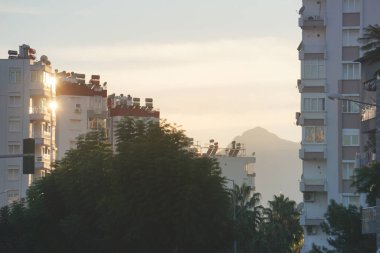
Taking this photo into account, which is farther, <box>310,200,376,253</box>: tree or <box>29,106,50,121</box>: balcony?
<box>29,106,50,121</box>: balcony

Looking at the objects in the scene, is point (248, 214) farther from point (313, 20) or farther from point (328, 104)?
point (313, 20)

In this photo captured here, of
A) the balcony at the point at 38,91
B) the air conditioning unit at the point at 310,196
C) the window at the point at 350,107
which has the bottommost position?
the air conditioning unit at the point at 310,196

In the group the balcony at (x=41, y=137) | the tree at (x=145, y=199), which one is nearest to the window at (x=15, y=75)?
the balcony at (x=41, y=137)

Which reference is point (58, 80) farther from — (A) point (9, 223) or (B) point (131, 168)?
(B) point (131, 168)

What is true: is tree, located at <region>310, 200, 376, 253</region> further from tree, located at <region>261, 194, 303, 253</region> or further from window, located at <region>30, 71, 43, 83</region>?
window, located at <region>30, 71, 43, 83</region>

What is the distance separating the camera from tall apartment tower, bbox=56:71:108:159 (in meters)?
187

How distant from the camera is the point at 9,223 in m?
128

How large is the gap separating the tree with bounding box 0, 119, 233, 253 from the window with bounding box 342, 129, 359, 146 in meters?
27.7

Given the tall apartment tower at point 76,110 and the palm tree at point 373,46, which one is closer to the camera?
the palm tree at point 373,46

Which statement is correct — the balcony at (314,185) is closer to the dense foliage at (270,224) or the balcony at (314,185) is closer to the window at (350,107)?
the window at (350,107)

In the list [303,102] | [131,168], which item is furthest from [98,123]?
[131,168]

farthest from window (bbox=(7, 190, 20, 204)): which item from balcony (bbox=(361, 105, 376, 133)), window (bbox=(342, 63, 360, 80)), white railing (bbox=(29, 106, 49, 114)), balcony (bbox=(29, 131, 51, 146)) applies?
balcony (bbox=(361, 105, 376, 133))

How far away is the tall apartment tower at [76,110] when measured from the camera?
187 meters

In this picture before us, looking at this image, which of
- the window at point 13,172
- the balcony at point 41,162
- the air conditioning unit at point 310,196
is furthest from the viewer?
the window at point 13,172
